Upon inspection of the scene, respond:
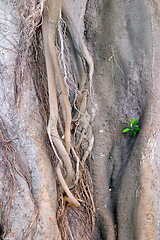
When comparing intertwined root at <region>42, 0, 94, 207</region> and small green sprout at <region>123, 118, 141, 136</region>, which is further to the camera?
small green sprout at <region>123, 118, 141, 136</region>

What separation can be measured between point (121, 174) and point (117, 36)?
1167 millimetres

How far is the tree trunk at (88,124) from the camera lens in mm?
1897

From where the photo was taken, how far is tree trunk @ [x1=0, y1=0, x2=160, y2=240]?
6.23 feet

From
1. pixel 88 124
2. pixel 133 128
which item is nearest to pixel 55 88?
pixel 88 124

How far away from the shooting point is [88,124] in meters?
2.18

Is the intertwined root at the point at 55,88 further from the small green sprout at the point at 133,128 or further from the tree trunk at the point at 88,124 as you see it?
the small green sprout at the point at 133,128

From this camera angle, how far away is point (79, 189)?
83.4 inches

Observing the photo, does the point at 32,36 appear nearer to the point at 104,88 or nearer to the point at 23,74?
the point at 23,74

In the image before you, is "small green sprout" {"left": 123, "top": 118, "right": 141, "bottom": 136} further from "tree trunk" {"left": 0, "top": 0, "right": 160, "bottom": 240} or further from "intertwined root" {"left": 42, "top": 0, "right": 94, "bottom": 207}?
"intertwined root" {"left": 42, "top": 0, "right": 94, "bottom": 207}

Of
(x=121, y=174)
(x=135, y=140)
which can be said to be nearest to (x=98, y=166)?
(x=121, y=174)

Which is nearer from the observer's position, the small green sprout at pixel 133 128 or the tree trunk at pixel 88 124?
the tree trunk at pixel 88 124

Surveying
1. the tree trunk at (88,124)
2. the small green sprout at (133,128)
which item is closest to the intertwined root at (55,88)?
the tree trunk at (88,124)

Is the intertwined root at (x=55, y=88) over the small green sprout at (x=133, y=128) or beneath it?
over

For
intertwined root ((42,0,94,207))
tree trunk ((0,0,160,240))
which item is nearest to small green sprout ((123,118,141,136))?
tree trunk ((0,0,160,240))
